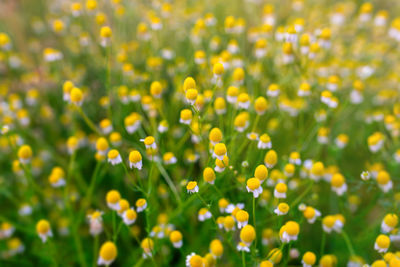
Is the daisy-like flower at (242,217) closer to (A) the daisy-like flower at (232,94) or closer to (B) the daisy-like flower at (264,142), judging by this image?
(B) the daisy-like flower at (264,142)

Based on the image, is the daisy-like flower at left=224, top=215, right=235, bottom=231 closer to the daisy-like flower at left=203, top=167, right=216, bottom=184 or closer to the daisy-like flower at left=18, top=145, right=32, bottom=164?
the daisy-like flower at left=203, top=167, right=216, bottom=184

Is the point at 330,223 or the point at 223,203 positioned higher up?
the point at 223,203

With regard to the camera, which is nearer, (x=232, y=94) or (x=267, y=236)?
(x=232, y=94)

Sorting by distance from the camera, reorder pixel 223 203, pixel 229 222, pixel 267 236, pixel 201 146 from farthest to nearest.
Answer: pixel 201 146 < pixel 267 236 < pixel 223 203 < pixel 229 222

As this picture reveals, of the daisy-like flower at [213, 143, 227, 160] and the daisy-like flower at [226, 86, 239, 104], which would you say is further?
the daisy-like flower at [226, 86, 239, 104]

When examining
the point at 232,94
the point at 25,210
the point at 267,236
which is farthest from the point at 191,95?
the point at 25,210

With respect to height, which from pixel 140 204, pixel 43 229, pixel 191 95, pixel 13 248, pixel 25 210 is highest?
pixel 191 95

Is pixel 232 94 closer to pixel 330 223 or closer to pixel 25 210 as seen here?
pixel 330 223

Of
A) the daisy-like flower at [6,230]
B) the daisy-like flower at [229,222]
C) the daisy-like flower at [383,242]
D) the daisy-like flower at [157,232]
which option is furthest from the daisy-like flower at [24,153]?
the daisy-like flower at [383,242]

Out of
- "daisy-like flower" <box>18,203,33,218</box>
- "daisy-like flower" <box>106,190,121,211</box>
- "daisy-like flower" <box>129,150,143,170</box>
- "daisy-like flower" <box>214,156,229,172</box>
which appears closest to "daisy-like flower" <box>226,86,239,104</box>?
"daisy-like flower" <box>214,156,229,172</box>
